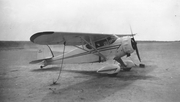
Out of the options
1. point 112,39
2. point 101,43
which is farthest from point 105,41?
point 112,39

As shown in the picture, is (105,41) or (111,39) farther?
(105,41)

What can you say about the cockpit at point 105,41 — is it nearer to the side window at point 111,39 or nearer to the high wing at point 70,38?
the side window at point 111,39

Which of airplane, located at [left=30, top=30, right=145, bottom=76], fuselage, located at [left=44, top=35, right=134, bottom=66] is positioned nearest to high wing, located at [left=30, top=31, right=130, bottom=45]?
airplane, located at [left=30, top=30, right=145, bottom=76]

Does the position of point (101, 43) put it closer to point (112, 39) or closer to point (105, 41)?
point (105, 41)

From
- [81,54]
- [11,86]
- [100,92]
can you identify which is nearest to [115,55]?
[81,54]

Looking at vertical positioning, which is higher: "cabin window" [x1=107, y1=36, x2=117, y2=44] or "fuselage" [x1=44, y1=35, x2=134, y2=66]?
"cabin window" [x1=107, y1=36, x2=117, y2=44]

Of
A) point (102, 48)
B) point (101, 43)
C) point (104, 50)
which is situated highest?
point (101, 43)

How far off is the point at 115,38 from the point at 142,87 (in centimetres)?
334

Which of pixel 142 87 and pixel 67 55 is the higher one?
pixel 67 55

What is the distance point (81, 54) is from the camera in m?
8.79

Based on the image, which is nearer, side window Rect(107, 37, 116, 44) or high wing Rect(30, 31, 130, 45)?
high wing Rect(30, 31, 130, 45)

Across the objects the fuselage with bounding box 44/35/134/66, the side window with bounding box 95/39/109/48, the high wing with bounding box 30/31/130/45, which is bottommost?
the fuselage with bounding box 44/35/134/66

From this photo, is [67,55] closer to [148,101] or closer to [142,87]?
[142,87]

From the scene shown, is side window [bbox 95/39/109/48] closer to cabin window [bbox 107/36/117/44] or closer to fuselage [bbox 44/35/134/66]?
fuselage [bbox 44/35/134/66]
